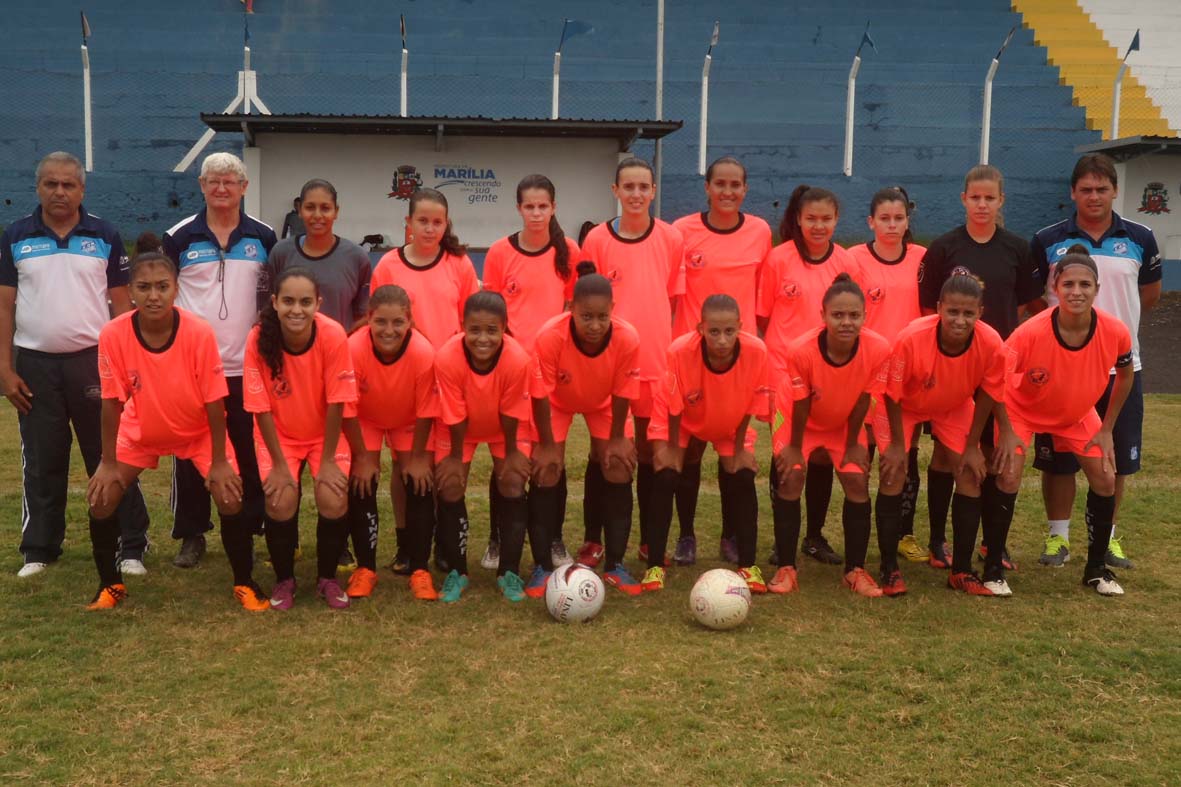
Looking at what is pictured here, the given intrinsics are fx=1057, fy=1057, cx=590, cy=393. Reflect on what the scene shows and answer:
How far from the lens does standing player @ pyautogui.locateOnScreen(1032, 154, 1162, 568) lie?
5.10 metres

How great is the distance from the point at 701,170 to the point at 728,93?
3.00 metres

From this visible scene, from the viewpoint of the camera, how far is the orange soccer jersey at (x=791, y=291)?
5246mm

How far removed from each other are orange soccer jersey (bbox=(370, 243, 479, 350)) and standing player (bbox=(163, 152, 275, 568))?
599mm

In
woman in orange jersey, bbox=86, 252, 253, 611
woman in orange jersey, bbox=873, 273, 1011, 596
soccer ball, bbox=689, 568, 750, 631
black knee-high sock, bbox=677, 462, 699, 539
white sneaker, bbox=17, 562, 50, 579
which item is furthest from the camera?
black knee-high sock, bbox=677, 462, 699, 539

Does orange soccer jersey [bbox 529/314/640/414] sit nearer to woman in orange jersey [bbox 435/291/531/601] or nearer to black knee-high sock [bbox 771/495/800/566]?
woman in orange jersey [bbox 435/291/531/601]

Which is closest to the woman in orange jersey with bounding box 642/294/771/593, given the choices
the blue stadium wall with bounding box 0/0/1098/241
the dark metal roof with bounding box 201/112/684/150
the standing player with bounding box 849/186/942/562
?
the standing player with bounding box 849/186/942/562

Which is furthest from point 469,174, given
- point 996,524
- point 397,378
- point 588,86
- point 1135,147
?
point 996,524

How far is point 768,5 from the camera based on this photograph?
22.7 m

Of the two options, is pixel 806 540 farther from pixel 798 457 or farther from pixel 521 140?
pixel 521 140

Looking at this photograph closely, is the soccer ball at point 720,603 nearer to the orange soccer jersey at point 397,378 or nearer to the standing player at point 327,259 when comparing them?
the orange soccer jersey at point 397,378

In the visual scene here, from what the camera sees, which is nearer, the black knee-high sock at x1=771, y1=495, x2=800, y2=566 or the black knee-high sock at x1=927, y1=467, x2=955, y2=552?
the black knee-high sock at x1=771, y1=495, x2=800, y2=566

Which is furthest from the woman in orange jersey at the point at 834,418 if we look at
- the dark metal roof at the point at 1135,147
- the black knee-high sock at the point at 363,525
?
the dark metal roof at the point at 1135,147

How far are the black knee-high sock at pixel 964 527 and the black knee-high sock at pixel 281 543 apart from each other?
9.76ft

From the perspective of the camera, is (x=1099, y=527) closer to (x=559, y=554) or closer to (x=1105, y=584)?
(x=1105, y=584)
